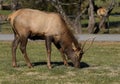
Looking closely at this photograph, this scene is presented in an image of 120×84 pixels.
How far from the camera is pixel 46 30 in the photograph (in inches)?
501

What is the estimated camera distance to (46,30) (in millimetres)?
12719

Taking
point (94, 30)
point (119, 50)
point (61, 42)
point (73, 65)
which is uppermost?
point (61, 42)

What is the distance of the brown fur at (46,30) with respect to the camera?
12688 mm

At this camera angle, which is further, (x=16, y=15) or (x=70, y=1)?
(x=70, y=1)

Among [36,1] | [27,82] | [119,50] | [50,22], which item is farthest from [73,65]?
[36,1]

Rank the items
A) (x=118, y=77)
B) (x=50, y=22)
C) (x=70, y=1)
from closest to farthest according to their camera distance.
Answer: (x=118, y=77)
(x=50, y=22)
(x=70, y=1)

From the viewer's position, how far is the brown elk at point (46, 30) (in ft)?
41.6

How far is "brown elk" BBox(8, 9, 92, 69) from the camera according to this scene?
1269cm

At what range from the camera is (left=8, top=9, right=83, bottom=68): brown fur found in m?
12.7

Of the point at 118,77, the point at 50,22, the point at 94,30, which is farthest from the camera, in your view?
the point at 94,30

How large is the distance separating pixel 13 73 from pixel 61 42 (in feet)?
5.83

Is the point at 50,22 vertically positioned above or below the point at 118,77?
above

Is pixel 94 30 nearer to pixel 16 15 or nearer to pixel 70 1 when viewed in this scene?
pixel 70 1

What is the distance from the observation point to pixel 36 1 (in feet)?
111
